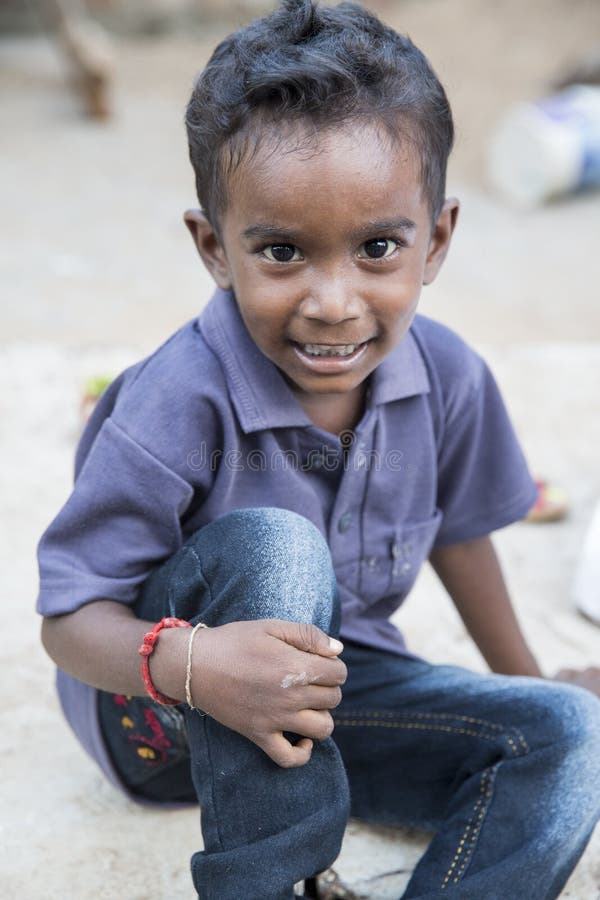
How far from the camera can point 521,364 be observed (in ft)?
9.55

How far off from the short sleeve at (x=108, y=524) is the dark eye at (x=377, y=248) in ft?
1.06

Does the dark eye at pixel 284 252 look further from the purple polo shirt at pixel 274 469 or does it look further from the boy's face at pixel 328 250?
the purple polo shirt at pixel 274 469

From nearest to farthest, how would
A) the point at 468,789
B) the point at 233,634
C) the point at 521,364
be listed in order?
1. the point at 233,634
2. the point at 468,789
3. the point at 521,364

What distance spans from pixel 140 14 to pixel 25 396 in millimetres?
4168

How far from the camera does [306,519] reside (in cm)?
122

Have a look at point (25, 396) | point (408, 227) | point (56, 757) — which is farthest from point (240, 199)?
point (25, 396)

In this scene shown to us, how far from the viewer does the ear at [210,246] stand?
130cm

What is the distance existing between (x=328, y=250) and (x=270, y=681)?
451 millimetres

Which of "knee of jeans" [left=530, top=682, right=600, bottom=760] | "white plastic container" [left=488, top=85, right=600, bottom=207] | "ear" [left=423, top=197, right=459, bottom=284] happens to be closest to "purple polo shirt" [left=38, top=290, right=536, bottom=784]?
"ear" [left=423, top=197, right=459, bottom=284]

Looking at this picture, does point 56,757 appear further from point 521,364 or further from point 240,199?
point 521,364

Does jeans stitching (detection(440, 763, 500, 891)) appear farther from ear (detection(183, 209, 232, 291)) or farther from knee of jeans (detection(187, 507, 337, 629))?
ear (detection(183, 209, 232, 291))

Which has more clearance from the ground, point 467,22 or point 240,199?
point 467,22

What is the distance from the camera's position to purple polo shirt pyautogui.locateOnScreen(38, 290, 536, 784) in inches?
48.7

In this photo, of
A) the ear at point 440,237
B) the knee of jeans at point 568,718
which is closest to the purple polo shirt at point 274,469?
the ear at point 440,237
